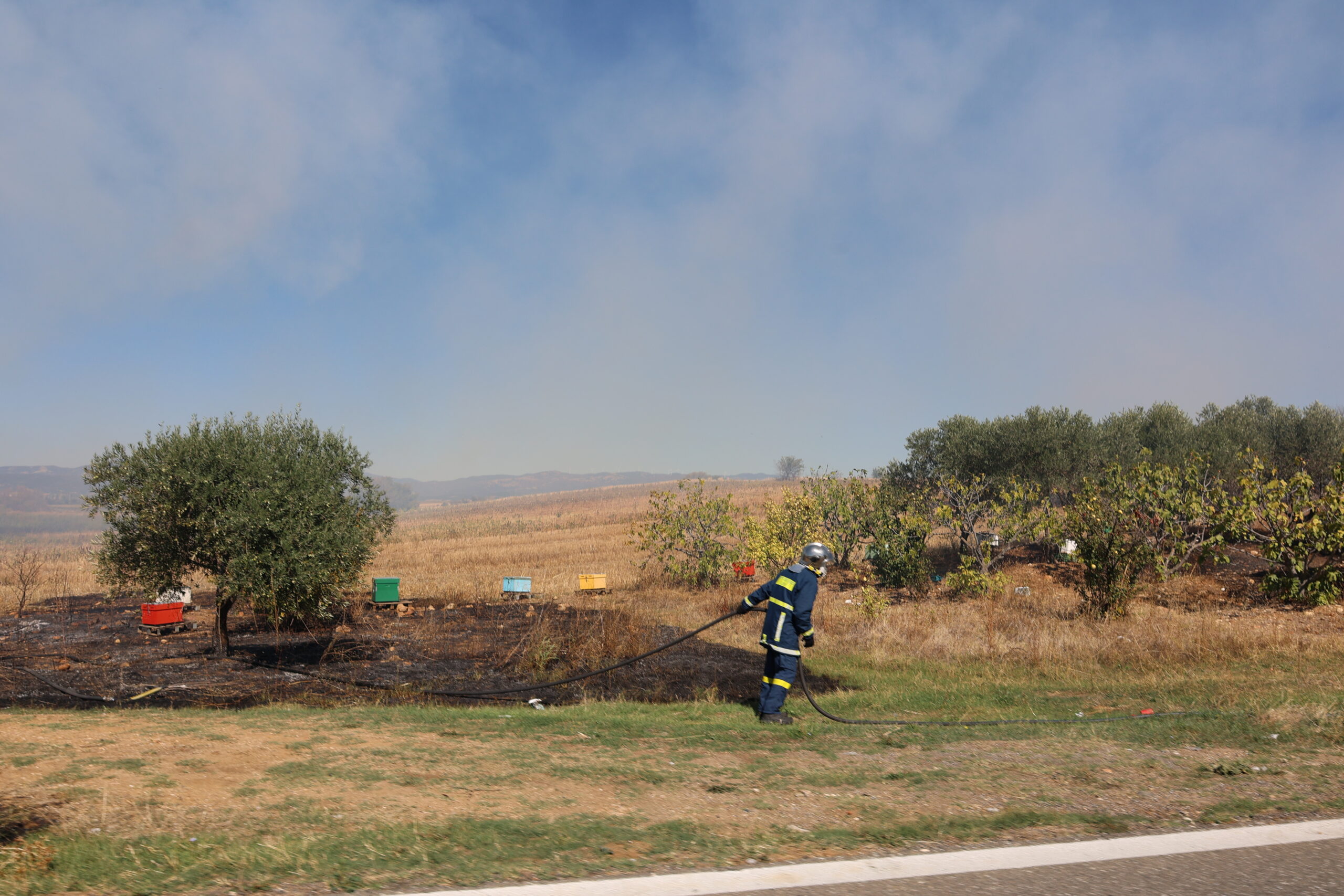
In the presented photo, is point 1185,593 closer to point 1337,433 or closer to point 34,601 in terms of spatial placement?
point 1337,433

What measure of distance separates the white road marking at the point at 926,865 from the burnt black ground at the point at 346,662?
589 cm

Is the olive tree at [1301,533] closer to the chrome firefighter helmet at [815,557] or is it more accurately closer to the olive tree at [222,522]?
the chrome firefighter helmet at [815,557]

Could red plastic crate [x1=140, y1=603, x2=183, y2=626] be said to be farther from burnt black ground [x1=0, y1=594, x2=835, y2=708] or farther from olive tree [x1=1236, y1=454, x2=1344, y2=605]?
olive tree [x1=1236, y1=454, x2=1344, y2=605]

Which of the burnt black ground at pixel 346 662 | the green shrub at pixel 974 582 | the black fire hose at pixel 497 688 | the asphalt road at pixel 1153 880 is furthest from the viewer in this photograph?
the green shrub at pixel 974 582

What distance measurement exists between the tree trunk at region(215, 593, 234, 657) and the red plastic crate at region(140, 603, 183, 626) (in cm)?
227

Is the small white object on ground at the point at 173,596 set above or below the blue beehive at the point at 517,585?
above

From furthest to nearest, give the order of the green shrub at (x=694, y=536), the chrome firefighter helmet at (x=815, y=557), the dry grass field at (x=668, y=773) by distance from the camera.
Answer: the green shrub at (x=694, y=536)
the chrome firefighter helmet at (x=815, y=557)
the dry grass field at (x=668, y=773)

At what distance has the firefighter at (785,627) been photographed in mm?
8070

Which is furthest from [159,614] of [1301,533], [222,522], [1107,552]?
[1301,533]

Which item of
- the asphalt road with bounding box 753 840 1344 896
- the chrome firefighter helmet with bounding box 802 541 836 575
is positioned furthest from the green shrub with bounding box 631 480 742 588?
the asphalt road with bounding box 753 840 1344 896

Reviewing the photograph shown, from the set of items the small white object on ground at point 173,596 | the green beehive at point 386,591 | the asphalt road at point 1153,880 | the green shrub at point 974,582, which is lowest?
the green shrub at point 974,582

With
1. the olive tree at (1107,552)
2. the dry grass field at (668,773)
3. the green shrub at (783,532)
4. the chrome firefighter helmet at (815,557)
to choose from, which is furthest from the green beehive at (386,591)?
the olive tree at (1107,552)

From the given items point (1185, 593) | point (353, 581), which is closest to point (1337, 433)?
point (1185, 593)

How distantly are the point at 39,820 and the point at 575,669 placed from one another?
792 centimetres
